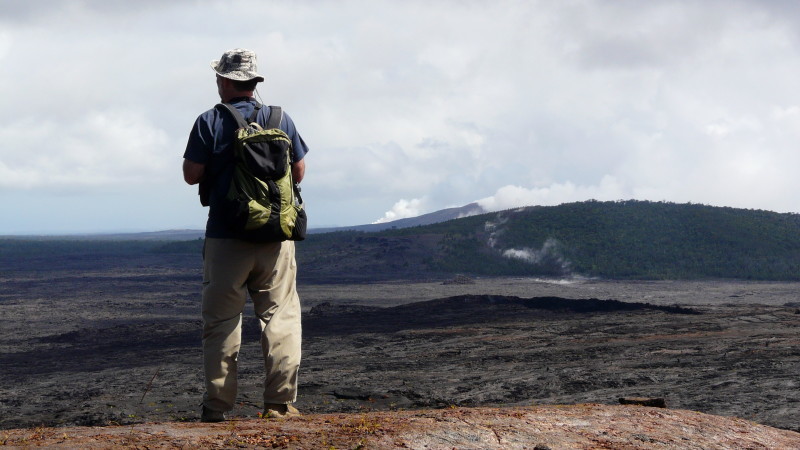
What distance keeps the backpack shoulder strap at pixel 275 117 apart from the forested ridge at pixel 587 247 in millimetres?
37544

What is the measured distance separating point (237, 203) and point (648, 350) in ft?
35.5

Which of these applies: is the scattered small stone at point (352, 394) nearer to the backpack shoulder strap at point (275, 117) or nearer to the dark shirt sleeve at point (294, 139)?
the dark shirt sleeve at point (294, 139)

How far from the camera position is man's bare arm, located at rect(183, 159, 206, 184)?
5.47 meters

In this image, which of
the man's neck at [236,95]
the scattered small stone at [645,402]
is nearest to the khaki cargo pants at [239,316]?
the man's neck at [236,95]

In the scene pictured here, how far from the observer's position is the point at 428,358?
48.5ft

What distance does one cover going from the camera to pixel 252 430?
16.0 feet

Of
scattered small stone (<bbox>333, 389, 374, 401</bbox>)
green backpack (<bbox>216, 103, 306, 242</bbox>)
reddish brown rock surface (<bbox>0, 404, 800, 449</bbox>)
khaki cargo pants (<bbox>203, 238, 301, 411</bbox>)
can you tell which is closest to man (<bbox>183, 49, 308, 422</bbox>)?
khaki cargo pants (<bbox>203, 238, 301, 411</bbox>)

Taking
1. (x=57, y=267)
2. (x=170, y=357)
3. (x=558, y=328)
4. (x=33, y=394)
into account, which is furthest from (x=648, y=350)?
(x=57, y=267)

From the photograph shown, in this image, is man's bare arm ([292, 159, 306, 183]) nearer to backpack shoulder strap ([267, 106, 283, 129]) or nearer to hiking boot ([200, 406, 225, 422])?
backpack shoulder strap ([267, 106, 283, 129])

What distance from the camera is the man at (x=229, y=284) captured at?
5.49 metres

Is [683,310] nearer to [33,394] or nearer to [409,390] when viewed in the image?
[409,390]

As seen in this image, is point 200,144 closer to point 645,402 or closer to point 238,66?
point 238,66

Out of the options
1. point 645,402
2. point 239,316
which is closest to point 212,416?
point 239,316

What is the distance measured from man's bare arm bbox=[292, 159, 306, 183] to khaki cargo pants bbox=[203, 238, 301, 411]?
470 millimetres
